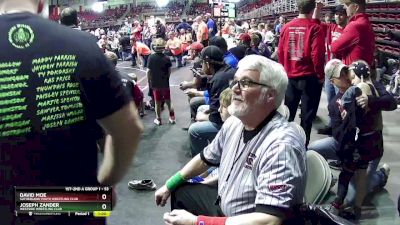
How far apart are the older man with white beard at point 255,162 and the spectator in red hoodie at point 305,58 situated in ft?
8.07

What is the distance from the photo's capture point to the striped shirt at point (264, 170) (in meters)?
1.96

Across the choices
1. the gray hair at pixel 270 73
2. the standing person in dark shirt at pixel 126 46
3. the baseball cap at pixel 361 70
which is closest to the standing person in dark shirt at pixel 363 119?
the baseball cap at pixel 361 70

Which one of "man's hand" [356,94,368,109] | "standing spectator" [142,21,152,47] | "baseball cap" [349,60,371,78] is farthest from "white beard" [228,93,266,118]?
"standing spectator" [142,21,152,47]

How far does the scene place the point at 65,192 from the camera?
3.87ft

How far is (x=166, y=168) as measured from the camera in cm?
501

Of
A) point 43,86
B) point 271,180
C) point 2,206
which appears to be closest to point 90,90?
point 43,86

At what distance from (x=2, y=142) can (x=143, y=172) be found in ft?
12.5

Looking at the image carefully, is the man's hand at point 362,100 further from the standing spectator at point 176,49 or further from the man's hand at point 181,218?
the standing spectator at point 176,49

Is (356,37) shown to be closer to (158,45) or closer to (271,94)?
(271,94)

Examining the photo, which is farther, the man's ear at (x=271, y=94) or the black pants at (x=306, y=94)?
the black pants at (x=306, y=94)

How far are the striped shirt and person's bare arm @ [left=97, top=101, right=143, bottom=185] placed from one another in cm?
83
